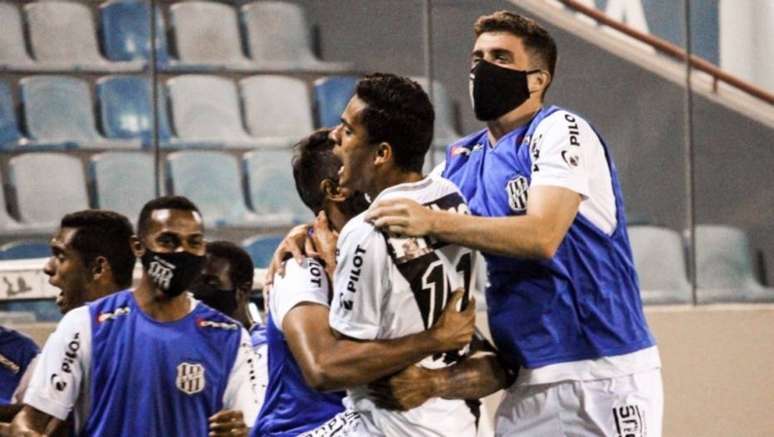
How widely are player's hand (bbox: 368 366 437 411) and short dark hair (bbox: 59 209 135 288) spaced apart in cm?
191

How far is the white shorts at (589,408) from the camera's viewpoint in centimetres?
382

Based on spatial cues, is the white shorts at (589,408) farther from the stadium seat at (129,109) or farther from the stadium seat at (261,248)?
the stadium seat at (129,109)

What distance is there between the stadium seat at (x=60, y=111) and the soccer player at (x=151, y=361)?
13.1 feet

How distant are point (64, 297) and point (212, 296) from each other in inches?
39.8

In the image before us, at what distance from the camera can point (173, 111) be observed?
8.38m

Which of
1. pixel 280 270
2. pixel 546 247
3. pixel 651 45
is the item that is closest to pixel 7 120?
pixel 651 45

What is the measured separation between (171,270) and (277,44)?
469 centimetres

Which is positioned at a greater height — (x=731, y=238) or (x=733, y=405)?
(x=731, y=238)

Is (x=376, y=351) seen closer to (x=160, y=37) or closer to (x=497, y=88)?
(x=497, y=88)

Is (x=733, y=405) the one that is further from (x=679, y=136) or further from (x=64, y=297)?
(x=64, y=297)

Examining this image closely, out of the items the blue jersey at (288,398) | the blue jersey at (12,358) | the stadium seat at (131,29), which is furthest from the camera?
the stadium seat at (131,29)

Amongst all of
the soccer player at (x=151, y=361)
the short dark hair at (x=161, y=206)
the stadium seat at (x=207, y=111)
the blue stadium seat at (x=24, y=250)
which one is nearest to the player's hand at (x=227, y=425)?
the soccer player at (x=151, y=361)

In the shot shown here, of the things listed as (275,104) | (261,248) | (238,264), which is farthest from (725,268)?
(238,264)

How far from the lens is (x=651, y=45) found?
812 centimetres
